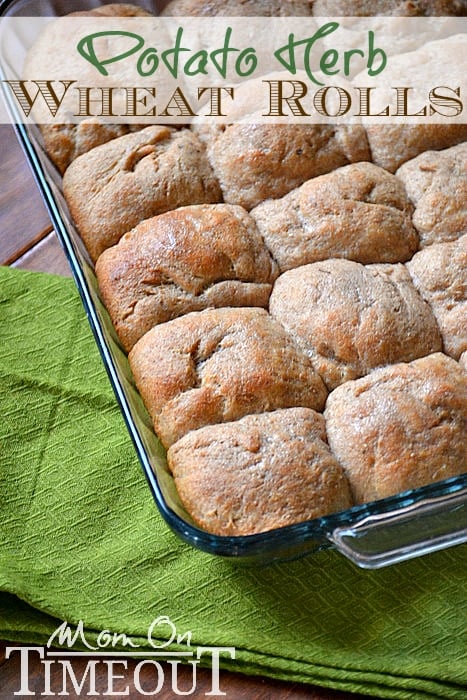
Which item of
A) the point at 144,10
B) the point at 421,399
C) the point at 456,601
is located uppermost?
the point at 144,10

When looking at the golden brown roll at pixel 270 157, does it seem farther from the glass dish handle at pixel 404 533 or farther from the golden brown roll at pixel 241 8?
the glass dish handle at pixel 404 533

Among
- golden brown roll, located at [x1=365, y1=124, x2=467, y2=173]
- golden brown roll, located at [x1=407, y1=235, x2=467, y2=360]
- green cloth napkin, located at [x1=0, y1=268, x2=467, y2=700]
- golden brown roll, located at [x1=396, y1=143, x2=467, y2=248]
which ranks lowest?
green cloth napkin, located at [x1=0, y1=268, x2=467, y2=700]

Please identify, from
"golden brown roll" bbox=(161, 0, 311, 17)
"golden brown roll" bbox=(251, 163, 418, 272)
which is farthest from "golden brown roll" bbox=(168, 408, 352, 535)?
"golden brown roll" bbox=(161, 0, 311, 17)

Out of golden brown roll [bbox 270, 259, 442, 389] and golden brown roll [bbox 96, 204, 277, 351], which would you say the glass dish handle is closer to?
A: golden brown roll [bbox 270, 259, 442, 389]

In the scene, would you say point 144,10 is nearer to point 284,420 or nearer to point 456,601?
point 284,420

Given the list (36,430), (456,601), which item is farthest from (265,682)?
(36,430)

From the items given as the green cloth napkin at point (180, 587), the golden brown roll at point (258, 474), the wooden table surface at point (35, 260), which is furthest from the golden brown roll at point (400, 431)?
the wooden table surface at point (35, 260)
